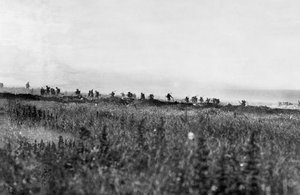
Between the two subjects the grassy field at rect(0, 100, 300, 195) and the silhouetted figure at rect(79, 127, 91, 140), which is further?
the silhouetted figure at rect(79, 127, 91, 140)

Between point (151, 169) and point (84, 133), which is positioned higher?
point (84, 133)

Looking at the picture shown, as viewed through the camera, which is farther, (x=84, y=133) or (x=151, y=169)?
(x=84, y=133)

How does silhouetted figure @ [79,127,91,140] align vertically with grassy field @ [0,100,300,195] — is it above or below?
above

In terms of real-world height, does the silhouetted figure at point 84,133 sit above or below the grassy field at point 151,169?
above

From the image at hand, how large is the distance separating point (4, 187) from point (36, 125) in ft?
24.7

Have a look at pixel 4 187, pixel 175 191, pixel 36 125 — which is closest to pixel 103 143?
pixel 4 187

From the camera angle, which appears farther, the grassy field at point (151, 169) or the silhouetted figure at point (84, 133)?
the silhouetted figure at point (84, 133)

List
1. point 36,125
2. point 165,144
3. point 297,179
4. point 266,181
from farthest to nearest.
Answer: point 36,125
point 165,144
point 297,179
point 266,181

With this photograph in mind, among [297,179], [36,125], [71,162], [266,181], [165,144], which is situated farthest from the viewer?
[36,125]

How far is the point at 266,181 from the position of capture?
21.8ft

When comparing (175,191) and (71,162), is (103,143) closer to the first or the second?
(71,162)

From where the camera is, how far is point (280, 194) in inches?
262

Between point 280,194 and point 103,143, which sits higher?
point 103,143

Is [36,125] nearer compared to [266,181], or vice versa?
[266,181]
